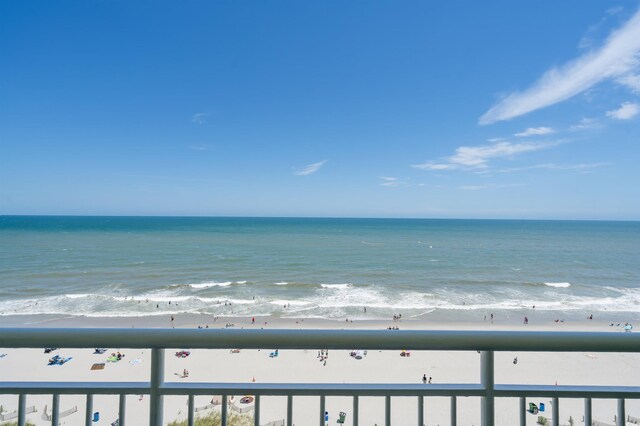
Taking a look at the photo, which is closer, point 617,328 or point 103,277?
point 617,328

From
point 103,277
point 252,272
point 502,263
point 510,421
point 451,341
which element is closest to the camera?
point 451,341

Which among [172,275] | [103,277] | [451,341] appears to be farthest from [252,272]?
[451,341]

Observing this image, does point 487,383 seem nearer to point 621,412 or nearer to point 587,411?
point 587,411

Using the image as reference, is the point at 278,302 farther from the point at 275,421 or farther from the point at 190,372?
the point at 275,421

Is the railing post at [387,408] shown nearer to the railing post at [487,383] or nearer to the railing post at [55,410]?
the railing post at [487,383]

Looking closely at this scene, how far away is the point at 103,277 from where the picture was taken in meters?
25.2

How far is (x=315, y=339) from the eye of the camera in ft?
4.33

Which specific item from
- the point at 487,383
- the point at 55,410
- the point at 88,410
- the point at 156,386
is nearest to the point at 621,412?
the point at 487,383

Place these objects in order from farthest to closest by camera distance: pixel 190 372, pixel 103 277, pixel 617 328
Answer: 1. pixel 103 277
2. pixel 617 328
3. pixel 190 372

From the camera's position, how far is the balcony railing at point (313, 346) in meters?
1.31

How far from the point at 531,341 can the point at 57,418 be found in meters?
1.97

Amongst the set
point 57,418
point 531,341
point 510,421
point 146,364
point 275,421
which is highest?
point 531,341

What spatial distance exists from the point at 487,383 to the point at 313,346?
2.44 feet

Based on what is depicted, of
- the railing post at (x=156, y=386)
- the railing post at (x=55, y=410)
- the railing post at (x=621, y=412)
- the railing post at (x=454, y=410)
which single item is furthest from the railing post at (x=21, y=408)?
the railing post at (x=621, y=412)
